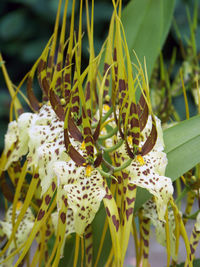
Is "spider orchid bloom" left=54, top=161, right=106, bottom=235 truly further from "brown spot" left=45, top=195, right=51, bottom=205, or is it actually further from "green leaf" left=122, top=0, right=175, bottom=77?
"green leaf" left=122, top=0, right=175, bottom=77

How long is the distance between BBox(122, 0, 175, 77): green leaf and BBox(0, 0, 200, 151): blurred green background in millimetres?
1474

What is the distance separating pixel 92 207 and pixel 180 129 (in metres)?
0.16

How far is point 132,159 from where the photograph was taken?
44 centimetres

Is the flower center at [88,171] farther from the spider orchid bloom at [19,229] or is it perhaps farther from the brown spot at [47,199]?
the spider orchid bloom at [19,229]

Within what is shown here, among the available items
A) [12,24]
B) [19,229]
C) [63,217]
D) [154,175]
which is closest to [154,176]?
[154,175]

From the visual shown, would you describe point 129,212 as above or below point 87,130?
below

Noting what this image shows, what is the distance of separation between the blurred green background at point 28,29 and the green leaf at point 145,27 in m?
1.47

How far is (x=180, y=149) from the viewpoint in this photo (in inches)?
20.4

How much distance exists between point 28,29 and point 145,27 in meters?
1.68

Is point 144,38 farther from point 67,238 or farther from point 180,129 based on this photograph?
point 67,238

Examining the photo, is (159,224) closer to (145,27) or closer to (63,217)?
(63,217)

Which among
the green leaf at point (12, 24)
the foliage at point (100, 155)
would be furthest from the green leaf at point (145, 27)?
the green leaf at point (12, 24)

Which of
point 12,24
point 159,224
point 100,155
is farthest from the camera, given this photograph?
point 12,24

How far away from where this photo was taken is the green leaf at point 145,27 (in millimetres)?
606
